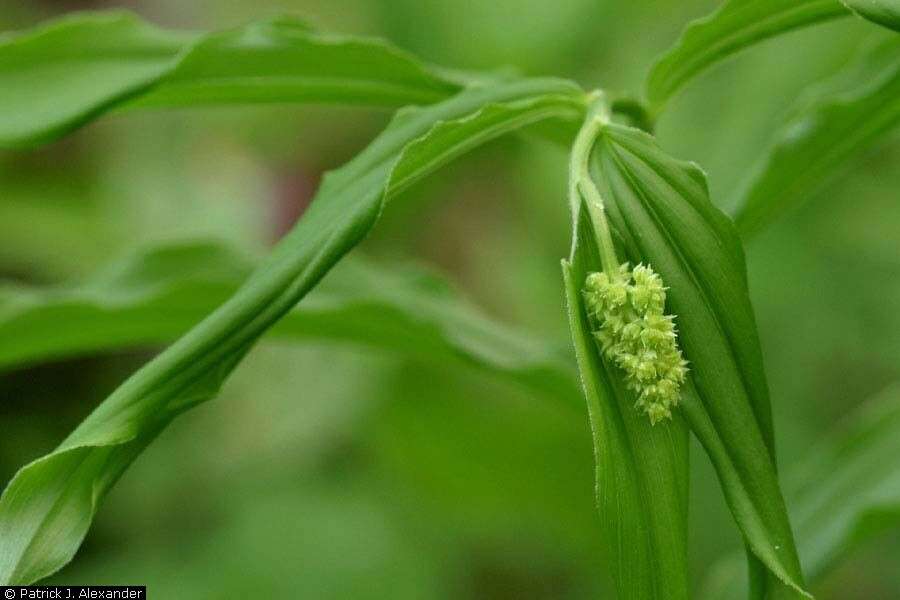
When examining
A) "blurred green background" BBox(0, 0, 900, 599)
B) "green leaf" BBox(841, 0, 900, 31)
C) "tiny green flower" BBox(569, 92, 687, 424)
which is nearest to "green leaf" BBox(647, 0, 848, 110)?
"green leaf" BBox(841, 0, 900, 31)

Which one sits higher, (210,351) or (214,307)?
(214,307)

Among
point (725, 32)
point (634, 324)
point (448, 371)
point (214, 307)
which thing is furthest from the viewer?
point (448, 371)

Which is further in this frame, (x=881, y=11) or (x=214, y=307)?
(x=214, y=307)

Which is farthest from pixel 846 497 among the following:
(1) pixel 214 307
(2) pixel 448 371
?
(2) pixel 448 371

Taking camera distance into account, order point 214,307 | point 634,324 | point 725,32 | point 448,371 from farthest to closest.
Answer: point 448,371
point 214,307
point 725,32
point 634,324

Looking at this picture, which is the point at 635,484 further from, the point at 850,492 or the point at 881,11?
the point at 850,492

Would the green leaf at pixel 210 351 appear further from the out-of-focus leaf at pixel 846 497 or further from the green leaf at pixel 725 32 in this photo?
the out-of-focus leaf at pixel 846 497
